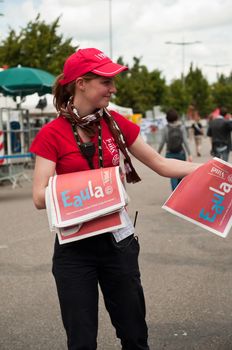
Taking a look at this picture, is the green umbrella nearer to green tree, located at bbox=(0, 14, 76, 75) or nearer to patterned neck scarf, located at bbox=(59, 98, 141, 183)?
patterned neck scarf, located at bbox=(59, 98, 141, 183)

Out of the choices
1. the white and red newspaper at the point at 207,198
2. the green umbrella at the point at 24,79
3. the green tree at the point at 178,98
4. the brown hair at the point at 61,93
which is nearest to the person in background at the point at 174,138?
the green umbrella at the point at 24,79

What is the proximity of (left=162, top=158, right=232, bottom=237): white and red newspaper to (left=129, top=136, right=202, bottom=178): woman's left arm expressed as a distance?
0.10 m

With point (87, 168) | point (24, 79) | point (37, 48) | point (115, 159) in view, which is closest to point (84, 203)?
point (87, 168)

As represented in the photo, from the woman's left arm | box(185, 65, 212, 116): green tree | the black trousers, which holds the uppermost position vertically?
the woman's left arm

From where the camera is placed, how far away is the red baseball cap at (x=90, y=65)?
9.99 ft

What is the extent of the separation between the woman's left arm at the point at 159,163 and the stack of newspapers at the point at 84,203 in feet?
1.36

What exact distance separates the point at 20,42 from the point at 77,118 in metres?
33.5

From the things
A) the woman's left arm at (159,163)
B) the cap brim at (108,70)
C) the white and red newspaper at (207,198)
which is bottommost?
the white and red newspaper at (207,198)

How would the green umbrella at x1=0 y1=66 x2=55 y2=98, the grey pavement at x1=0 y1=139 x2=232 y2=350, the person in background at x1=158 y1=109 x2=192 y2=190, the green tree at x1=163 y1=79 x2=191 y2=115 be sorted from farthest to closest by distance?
the green tree at x1=163 y1=79 x2=191 y2=115, the green umbrella at x1=0 y1=66 x2=55 y2=98, the person in background at x1=158 y1=109 x2=192 y2=190, the grey pavement at x1=0 y1=139 x2=232 y2=350

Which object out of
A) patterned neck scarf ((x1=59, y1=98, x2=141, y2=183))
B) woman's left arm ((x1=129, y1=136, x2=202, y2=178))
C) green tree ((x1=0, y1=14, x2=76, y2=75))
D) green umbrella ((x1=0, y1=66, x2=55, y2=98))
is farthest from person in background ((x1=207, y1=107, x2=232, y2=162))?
green tree ((x1=0, y1=14, x2=76, y2=75))

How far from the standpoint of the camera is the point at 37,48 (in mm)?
34594

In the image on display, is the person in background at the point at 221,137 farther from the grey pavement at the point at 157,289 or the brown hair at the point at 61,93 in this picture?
the brown hair at the point at 61,93

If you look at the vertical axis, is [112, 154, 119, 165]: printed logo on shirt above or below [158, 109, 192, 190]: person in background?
above

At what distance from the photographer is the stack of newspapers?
2.86 m
